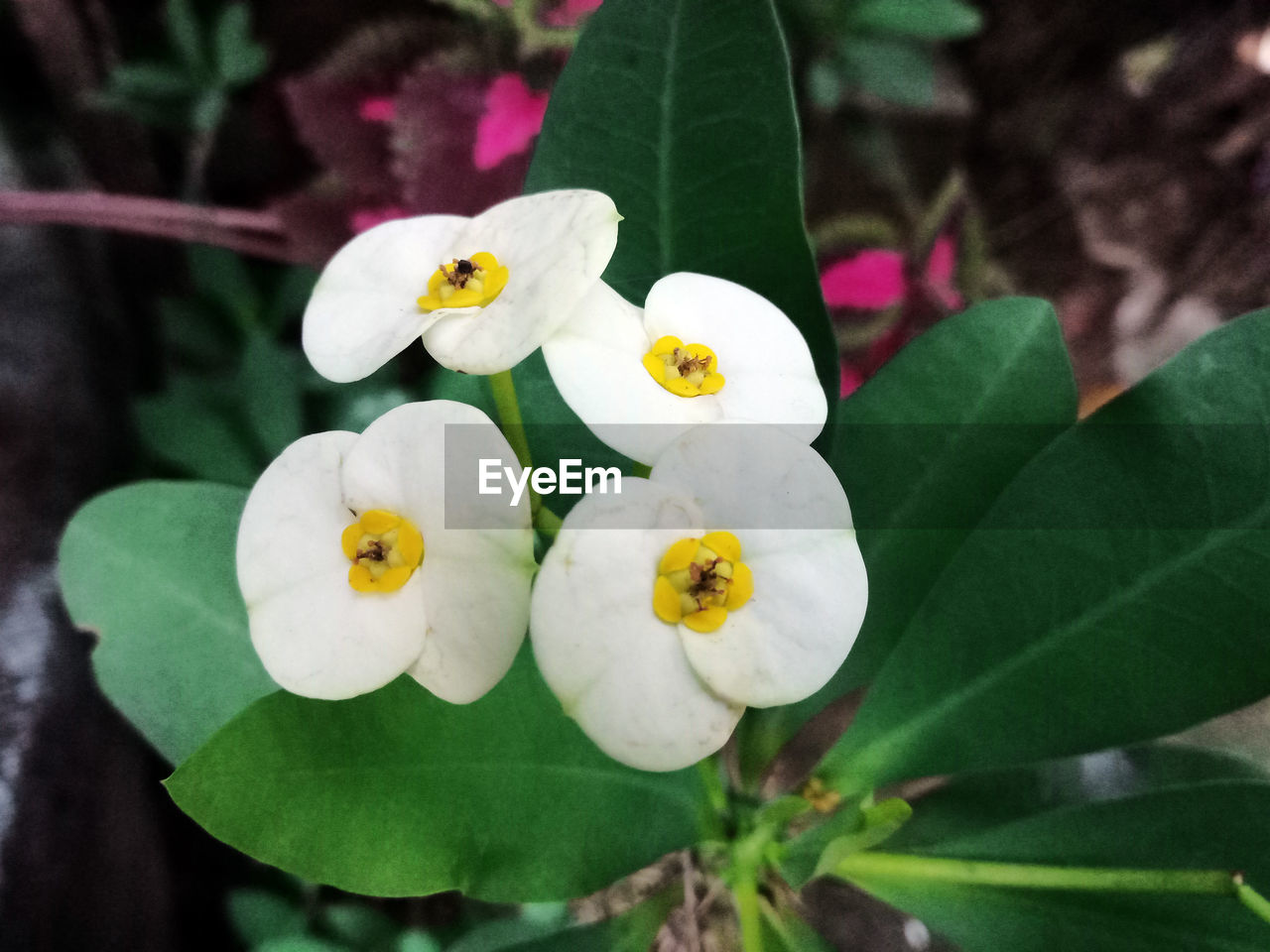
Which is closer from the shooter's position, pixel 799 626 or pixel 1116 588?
pixel 799 626

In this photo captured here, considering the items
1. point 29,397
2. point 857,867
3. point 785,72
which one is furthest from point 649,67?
point 29,397

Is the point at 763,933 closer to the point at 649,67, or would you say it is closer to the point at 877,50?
the point at 649,67

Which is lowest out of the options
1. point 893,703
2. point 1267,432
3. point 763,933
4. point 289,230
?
point 763,933

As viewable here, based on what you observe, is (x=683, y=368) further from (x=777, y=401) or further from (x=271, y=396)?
(x=271, y=396)

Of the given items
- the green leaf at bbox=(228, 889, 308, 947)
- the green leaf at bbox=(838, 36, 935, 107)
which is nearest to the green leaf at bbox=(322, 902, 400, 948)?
the green leaf at bbox=(228, 889, 308, 947)

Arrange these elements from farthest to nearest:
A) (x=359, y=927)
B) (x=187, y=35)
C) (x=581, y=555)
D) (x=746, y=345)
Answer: (x=187, y=35) → (x=359, y=927) → (x=746, y=345) → (x=581, y=555)

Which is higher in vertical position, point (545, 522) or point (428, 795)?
point (545, 522)

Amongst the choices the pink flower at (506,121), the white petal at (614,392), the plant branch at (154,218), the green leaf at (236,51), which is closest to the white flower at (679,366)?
the white petal at (614,392)

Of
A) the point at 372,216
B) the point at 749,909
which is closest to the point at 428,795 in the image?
the point at 749,909
